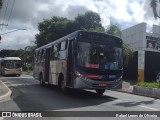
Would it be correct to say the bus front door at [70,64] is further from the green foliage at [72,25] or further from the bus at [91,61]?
the green foliage at [72,25]

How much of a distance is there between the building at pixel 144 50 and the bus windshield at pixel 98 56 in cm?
2505

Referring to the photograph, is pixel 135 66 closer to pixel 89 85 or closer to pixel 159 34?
pixel 159 34

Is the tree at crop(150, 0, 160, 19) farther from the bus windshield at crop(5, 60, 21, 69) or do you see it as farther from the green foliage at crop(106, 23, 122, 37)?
the bus windshield at crop(5, 60, 21, 69)

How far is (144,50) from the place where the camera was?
44.4 metres

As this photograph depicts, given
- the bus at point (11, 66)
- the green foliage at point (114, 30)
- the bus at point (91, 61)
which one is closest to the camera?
the bus at point (91, 61)

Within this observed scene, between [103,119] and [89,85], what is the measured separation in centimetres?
626

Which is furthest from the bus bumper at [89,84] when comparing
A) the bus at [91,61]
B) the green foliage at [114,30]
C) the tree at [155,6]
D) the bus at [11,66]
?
the bus at [11,66]

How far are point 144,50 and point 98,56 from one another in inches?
1087

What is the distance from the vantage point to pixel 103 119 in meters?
11.2

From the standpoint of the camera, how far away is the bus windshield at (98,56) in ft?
57.4

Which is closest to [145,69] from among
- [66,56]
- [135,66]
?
[135,66]

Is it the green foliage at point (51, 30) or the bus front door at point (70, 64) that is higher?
the green foliage at point (51, 30)

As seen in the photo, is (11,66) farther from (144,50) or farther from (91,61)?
(91,61)

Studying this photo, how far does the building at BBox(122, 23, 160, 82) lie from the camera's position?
144 ft
